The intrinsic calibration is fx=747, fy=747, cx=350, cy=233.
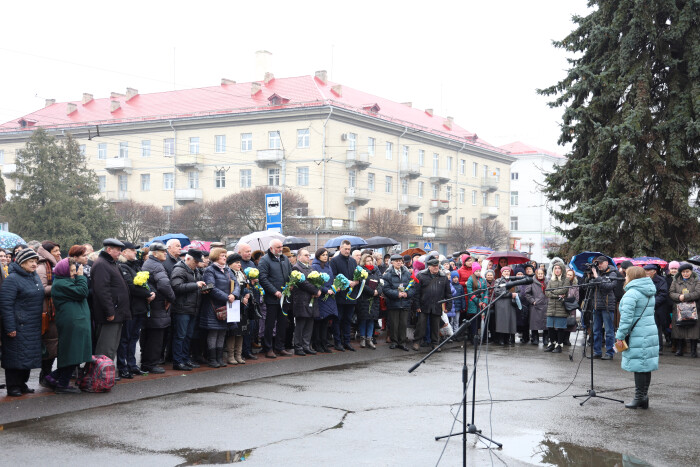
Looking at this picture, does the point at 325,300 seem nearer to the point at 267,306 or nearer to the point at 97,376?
the point at 267,306

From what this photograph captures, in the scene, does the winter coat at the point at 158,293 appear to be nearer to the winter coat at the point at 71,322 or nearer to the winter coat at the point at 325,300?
the winter coat at the point at 71,322

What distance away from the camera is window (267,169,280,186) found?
65.4m

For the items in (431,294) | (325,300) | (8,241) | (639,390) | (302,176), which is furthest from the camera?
(302,176)

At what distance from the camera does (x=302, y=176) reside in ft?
211

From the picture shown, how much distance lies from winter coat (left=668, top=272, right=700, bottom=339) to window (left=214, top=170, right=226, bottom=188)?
5509 centimetres

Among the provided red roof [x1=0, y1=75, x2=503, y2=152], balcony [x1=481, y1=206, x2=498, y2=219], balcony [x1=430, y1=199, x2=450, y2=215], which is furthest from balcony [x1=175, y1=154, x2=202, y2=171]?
balcony [x1=481, y1=206, x2=498, y2=219]

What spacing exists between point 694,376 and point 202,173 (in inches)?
2356

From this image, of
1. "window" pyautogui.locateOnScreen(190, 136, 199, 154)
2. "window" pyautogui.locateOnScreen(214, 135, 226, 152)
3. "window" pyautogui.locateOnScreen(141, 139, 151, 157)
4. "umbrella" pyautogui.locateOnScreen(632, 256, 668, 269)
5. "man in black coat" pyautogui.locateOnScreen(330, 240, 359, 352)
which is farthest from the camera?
"window" pyautogui.locateOnScreen(141, 139, 151, 157)

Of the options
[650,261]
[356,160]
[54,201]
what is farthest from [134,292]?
[356,160]

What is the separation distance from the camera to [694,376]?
1287 cm

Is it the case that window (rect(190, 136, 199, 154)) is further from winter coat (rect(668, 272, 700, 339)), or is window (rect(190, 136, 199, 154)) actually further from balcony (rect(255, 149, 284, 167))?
winter coat (rect(668, 272, 700, 339))

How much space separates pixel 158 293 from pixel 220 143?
5721 cm

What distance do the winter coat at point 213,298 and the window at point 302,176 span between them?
51923 mm

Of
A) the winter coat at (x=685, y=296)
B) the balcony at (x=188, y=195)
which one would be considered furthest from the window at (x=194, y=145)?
the winter coat at (x=685, y=296)
